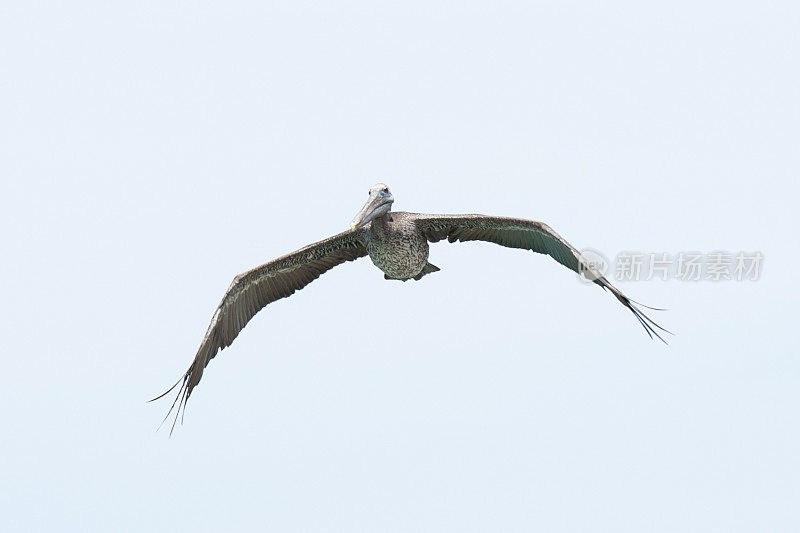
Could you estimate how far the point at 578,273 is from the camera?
14078 millimetres

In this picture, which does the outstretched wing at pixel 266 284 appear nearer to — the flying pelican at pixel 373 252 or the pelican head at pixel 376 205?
the flying pelican at pixel 373 252

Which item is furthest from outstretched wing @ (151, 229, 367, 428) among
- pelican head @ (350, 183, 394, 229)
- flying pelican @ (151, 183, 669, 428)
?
pelican head @ (350, 183, 394, 229)

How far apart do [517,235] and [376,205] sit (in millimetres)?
2086

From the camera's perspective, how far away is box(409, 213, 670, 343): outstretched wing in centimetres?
1374

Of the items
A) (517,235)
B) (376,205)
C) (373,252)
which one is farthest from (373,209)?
(517,235)

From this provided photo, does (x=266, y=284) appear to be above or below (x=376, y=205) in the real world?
below

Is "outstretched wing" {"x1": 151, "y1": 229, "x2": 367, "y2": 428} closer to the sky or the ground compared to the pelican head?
closer to the ground

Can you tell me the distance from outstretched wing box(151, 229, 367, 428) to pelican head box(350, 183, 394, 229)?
73 cm

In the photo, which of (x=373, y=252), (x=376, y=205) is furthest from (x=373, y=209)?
(x=373, y=252)

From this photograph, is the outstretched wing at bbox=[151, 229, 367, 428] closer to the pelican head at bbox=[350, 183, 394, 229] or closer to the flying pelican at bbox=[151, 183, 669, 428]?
the flying pelican at bbox=[151, 183, 669, 428]

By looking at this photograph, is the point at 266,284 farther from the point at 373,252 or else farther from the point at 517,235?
the point at 517,235

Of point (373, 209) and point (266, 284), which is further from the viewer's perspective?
point (266, 284)

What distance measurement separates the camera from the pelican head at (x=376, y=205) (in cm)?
1442

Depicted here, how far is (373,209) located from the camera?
1460cm
